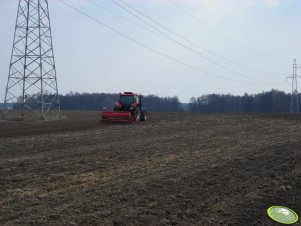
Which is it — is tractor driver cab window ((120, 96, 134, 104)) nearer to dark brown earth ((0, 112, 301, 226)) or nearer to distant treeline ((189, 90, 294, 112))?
dark brown earth ((0, 112, 301, 226))

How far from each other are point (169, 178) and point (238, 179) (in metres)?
1.42

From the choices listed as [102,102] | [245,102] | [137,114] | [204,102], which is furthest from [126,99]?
[204,102]

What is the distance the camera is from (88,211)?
20.1ft

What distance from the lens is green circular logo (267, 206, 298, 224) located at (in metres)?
6.13

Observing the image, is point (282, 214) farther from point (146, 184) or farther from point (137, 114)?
point (137, 114)

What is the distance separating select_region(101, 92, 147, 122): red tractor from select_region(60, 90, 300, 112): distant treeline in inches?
A: 3399

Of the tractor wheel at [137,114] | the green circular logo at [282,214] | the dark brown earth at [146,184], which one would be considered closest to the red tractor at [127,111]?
the tractor wheel at [137,114]

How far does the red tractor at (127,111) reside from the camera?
2525cm

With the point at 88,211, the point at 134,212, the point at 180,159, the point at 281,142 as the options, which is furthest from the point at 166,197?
the point at 281,142

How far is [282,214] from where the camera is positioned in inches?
251

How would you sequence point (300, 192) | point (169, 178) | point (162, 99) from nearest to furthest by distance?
point (300, 192), point (169, 178), point (162, 99)

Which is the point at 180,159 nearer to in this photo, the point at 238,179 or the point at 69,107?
the point at 238,179

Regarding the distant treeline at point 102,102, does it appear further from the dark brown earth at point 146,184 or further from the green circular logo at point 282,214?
the green circular logo at point 282,214

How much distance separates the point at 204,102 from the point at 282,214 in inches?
4906
